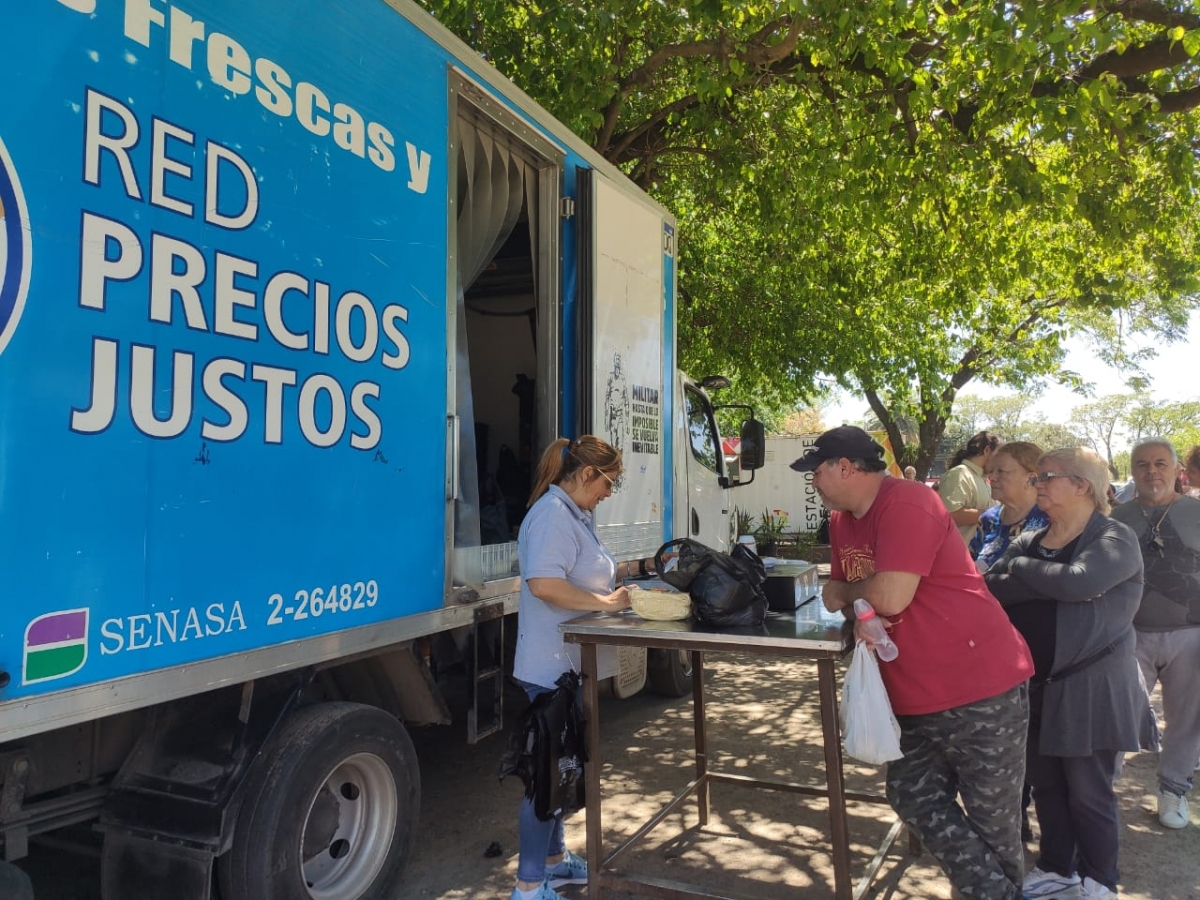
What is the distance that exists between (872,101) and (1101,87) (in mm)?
1815

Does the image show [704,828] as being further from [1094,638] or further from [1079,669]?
[1094,638]

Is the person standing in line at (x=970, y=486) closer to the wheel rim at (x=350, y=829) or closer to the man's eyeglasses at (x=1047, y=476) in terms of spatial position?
the man's eyeglasses at (x=1047, y=476)

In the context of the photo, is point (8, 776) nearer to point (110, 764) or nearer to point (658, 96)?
point (110, 764)

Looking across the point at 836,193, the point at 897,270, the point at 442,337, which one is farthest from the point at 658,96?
the point at 442,337

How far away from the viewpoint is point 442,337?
3.31 metres

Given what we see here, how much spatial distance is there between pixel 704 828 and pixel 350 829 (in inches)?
69.8

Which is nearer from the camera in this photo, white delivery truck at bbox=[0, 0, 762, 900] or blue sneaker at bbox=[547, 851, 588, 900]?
white delivery truck at bbox=[0, 0, 762, 900]

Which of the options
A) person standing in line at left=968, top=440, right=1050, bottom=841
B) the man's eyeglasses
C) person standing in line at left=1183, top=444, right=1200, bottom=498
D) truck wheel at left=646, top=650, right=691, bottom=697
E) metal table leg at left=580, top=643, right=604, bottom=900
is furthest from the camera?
truck wheel at left=646, top=650, right=691, bottom=697

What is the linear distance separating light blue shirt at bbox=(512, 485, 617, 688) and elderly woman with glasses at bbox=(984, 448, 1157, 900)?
158cm

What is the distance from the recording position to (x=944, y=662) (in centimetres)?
275

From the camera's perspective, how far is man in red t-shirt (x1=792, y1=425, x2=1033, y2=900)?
273 cm

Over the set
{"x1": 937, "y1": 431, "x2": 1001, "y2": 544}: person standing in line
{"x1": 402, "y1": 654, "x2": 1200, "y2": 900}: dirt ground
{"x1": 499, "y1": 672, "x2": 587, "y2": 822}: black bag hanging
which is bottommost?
{"x1": 402, "y1": 654, "x2": 1200, "y2": 900}: dirt ground

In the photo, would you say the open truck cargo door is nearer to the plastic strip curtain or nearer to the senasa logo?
the plastic strip curtain

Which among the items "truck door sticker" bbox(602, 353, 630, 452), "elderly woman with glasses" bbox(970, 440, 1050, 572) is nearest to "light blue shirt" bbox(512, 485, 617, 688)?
"truck door sticker" bbox(602, 353, 630, 452)
